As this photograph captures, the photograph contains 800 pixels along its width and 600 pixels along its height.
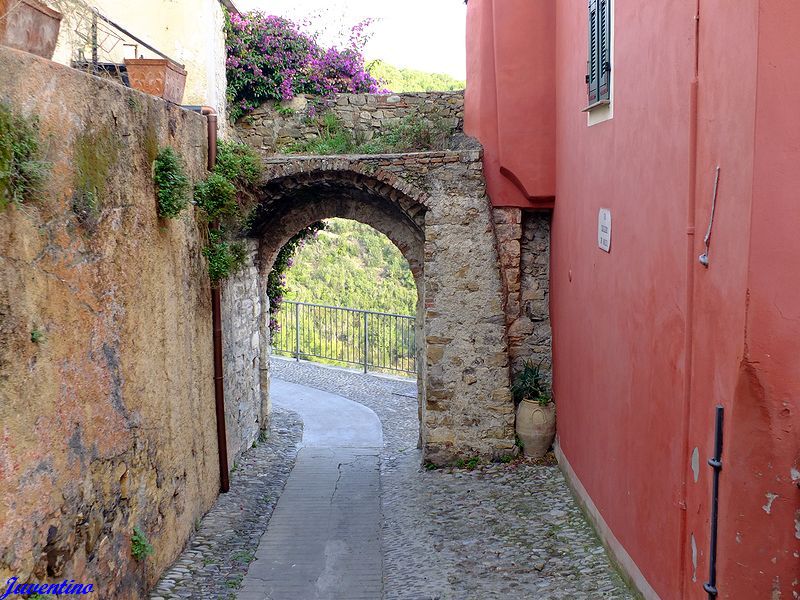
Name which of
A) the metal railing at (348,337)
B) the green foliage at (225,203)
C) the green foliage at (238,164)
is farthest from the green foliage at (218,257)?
the metal railing at (348,337)

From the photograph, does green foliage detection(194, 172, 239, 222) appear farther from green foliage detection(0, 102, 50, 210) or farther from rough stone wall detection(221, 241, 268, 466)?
green foliage detection(0, 102, 50, 210)

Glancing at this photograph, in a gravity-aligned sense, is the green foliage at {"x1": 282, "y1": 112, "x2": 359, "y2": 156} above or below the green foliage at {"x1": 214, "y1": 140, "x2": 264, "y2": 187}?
above

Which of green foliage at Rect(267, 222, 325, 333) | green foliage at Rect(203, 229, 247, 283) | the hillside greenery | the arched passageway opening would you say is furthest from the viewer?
the hillside greenery

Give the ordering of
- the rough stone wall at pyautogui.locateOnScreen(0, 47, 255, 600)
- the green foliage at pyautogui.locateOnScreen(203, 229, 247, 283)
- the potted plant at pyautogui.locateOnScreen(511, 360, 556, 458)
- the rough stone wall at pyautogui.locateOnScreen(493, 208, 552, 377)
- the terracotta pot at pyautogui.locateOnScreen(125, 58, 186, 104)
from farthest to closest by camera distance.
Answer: the rough stone wall at pyautogui.locateOnScreen(493, 208, 552, 377)
the potted plant at pyautogui.locateOnScreen(511, 360, 556, 458)
the green foliage at pyautogui.locateOnScreen(203, 229, 247, 283)
the terracotta pot at pyautogui.locateOnScreen(125, 58, 186, 104)
the rough stone wall at pyautogui.locateOnScreen(0, 47, 255, 600)

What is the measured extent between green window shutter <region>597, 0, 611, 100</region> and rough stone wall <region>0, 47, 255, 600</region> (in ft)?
10.8

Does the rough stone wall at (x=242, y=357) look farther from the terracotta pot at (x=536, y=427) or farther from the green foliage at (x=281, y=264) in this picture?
the terracotta pot at (x=536, y=427)

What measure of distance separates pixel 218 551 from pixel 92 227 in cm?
319

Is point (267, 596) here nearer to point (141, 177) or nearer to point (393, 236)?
point (141, 177)

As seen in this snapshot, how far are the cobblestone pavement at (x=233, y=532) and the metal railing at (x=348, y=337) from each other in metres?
5.23

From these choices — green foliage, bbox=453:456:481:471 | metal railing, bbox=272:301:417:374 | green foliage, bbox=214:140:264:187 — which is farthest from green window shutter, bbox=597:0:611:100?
metal railing, bbox=272:301:417:374

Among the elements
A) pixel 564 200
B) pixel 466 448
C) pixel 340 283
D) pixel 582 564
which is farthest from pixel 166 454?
pixel 340 283

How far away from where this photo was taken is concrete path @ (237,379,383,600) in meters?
6.46

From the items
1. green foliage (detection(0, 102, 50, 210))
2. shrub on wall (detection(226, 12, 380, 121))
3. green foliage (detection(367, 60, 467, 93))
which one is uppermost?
green foliage (detection(367, 60, 467, 93))

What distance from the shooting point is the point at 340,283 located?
2581cm
